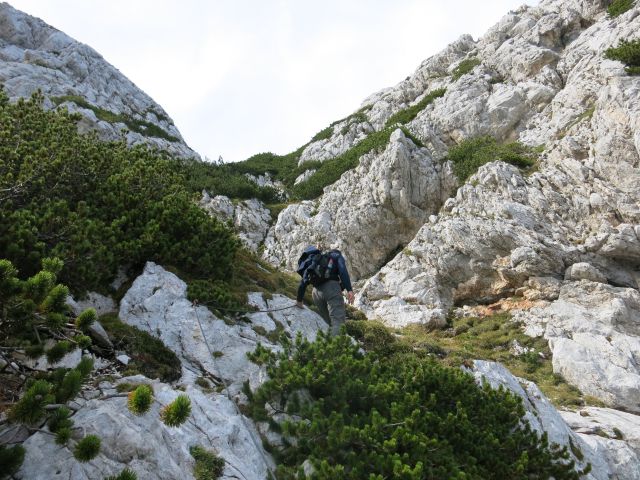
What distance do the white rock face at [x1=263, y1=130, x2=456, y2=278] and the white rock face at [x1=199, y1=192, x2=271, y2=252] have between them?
56.4 inches

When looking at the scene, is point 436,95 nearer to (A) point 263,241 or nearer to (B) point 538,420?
(A) point 263,241

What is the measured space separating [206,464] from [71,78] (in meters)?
46.2

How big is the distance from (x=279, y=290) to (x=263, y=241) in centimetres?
1841

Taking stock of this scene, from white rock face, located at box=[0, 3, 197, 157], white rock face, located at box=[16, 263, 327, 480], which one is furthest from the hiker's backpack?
white rock face, located at box=[0, 3, 197, 157]

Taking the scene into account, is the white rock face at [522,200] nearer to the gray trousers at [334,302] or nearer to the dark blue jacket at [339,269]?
the gray trousers at [334,302]

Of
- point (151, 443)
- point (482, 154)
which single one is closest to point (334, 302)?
point (151, 443)

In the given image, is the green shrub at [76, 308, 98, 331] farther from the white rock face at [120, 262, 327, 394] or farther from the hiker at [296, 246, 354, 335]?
the hiker at [296, 246, 354, 335]

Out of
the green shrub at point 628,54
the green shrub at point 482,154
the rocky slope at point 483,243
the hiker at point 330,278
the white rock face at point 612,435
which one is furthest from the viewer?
the green shrub at point 482,154

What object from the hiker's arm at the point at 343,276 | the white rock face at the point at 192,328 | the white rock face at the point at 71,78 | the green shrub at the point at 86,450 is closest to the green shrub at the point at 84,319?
the green shrub at the point at 86,450

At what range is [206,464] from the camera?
207 inches

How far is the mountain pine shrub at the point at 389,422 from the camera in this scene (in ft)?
18.7

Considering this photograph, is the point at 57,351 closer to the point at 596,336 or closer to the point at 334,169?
the point at 596,336

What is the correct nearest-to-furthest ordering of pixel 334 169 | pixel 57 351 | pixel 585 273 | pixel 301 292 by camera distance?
pixel 57 351 < pixel 301 292 < pixel 585 273 < pixel 334 169

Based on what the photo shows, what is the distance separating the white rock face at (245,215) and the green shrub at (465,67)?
24.0m
